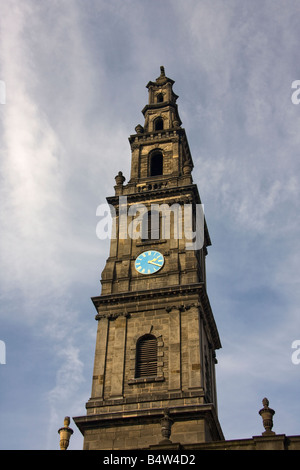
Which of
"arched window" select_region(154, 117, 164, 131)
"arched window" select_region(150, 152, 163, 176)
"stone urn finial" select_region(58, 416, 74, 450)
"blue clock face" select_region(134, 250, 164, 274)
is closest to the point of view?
"stone urn finial" select_region(58, 416, 74, 450)

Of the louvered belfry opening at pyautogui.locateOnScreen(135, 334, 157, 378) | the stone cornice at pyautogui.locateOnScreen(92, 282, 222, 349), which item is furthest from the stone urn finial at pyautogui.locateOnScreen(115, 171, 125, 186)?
the louvered belfry opening at pyautogui.locateOnScreen(135, 334, 157, 378)

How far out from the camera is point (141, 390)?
3828cm

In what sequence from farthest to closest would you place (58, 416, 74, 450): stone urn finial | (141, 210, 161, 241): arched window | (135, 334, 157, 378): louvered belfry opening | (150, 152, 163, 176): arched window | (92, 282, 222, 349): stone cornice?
(150, 152, 163, 176): arched window, (141, 210, 161, 241): arched window, (92, 282, 222, 349): stone cornice, (135, 334, 157, 378): louvered belfry opening, (58, 416, 74, 450): stone urn finial

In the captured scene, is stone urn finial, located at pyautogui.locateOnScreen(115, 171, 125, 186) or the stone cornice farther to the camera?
stone urn finial, located at pyautogui.locateOnScreen(115, 171, 125, 186)

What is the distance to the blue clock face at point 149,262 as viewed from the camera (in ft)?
144

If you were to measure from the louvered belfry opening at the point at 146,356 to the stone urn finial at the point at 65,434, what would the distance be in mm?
5277

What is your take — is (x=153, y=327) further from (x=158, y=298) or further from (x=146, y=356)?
(x=158, y=298)

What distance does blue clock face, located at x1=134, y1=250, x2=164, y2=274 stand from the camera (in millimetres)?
44016

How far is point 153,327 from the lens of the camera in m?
40.8

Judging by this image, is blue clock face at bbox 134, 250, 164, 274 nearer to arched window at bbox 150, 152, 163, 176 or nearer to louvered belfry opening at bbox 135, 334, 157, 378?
louvered belfry opening at bbox 135, 334, 157, 378

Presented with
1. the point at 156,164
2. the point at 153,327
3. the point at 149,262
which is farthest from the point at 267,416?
the point at 156,164

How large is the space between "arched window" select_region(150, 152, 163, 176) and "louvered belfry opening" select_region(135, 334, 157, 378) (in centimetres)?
1669

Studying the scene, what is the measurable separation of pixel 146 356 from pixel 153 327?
192cm
